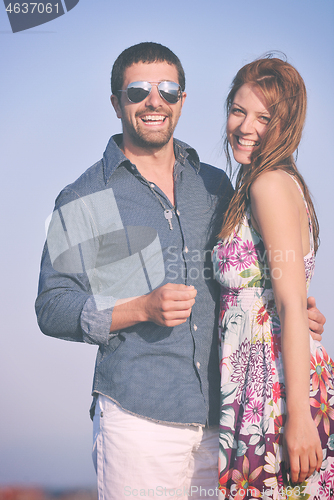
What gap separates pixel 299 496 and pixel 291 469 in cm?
17

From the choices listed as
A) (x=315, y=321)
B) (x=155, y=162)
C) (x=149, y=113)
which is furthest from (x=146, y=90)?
(x=315, y=321)

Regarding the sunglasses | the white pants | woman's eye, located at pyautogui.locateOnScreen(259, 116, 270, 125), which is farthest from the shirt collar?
the white pants

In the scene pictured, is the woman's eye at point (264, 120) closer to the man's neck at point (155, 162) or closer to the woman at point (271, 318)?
the woman at point (271, 318)

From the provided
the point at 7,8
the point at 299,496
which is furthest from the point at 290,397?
the point at 7,8

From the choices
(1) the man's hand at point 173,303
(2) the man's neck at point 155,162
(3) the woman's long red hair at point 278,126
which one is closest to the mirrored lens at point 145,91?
(2) the man's neck at point 155,162

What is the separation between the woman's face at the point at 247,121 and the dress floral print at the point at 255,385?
38cm

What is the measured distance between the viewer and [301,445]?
165cm

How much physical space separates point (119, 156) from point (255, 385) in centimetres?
128

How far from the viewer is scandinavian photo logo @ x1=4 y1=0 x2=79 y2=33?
3740mm

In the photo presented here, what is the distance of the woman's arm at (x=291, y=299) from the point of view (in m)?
1.66

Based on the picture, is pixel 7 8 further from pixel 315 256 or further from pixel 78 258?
pixel 315 256

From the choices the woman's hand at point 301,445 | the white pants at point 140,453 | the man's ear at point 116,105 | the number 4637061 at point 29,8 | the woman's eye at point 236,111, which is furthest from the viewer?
the number 4637061 at point 29,8

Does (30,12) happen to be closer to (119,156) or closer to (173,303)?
(119,156)

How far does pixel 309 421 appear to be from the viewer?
1.67 metres
